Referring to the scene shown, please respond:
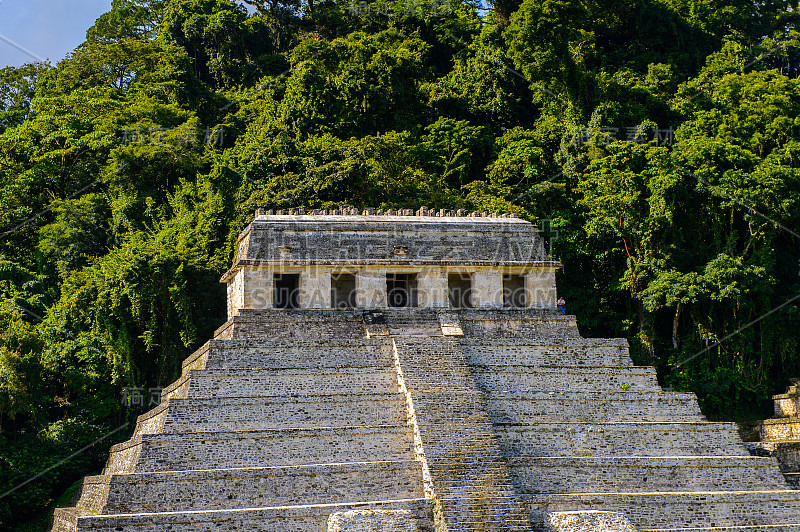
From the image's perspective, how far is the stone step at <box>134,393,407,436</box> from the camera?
15344mm

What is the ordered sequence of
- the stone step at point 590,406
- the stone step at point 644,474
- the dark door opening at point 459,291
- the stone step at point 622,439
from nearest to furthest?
the stone step at point 644,474 → the stone step at point 622,439 → the stone step at point 590,406 → the dark door opening at point 459,291

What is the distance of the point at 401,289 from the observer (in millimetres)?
21297

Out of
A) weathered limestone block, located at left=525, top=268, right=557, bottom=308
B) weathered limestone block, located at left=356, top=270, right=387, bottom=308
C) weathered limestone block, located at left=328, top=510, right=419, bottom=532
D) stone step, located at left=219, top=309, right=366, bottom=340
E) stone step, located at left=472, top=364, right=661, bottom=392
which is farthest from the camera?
weathered limestone block, located at left=525, top=268, right=557, bottom=308

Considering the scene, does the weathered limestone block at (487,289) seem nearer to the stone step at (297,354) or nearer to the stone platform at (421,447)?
the stone platform at (421,447)

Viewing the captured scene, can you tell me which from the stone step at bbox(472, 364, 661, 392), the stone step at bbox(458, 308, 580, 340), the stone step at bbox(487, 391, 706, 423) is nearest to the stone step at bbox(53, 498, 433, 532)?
the stone step at bbox(487, 391, 706, 423)

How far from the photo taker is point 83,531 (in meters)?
12.8

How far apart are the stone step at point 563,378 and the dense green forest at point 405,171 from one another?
621 centimetres

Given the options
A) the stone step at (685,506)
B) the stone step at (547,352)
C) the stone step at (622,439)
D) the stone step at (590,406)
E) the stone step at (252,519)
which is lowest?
the stone step at (685,506)

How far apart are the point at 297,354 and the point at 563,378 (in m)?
5.02

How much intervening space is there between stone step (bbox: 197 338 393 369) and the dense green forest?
599 centimetres

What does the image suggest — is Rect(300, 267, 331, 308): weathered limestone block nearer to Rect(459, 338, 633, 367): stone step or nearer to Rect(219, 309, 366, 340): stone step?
Rect(219, 309, 366, 340): stone step

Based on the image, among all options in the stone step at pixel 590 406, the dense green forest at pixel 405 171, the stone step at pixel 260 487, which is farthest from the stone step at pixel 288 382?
the dense green forest at pixel 405 171

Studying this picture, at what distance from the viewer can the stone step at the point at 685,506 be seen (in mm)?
14351

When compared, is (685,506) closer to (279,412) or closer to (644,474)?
(644,474)
